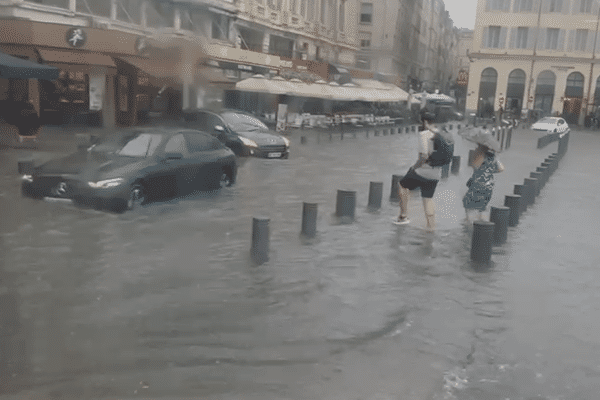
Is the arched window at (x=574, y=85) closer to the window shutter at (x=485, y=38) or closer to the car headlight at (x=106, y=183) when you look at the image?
the window shutter at (x=485, y=38)

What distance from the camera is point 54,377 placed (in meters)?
4.97

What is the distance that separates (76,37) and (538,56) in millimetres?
51801

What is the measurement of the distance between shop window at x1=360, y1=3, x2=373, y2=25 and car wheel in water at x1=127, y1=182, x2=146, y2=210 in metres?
58.8

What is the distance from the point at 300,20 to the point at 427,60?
2137 inches

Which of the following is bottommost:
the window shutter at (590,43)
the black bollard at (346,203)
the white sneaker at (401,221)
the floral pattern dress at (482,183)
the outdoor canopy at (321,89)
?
the white sneaker at (401,221)

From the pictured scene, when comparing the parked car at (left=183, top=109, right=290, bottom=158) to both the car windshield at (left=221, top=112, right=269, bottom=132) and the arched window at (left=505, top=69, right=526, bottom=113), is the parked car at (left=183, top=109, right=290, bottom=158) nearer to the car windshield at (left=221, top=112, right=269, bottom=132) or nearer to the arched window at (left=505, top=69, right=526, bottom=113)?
the car windshield at (left=221, top=112, right=269, bottom=132)

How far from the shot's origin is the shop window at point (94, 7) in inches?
1081

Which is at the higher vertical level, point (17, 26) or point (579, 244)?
point (17, 26)

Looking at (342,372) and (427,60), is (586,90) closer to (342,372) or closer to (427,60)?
(427,60)

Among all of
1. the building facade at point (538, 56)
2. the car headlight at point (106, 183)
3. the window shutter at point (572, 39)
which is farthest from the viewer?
the window shutter at point (572, 39)

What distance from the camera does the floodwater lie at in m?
5.08

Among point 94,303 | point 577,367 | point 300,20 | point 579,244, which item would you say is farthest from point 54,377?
point 300,20

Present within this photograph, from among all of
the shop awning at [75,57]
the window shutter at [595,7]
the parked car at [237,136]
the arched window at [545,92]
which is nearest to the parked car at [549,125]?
the arched window at [545,92]

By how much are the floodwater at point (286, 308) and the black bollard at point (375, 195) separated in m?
1.01
